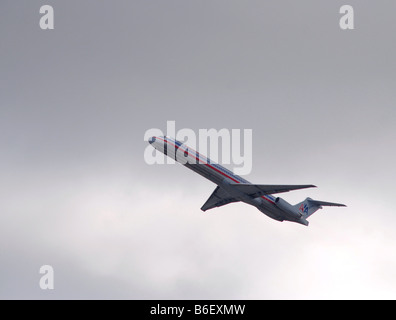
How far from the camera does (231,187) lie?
58344mm

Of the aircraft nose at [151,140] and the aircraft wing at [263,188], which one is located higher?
the aircraft nose at [151,140]

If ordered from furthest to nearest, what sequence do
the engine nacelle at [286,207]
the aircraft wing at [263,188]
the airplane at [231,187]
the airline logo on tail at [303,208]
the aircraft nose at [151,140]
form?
the airline logo on tail at [303,208], the engine nacelle at [286,207], the aircraft wing at [263,188], the airplane at [231,187], the aircraft nose at [151,140]

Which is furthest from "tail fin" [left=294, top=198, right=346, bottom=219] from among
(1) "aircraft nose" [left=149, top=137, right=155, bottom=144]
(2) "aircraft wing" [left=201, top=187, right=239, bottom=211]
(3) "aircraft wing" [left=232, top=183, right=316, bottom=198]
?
(1) "aircraft nose" [left=149, top=137, right=155, bottom=144]

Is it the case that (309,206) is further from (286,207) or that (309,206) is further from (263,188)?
(263,188)

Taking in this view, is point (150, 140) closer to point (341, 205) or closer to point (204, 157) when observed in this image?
point (204, 157)

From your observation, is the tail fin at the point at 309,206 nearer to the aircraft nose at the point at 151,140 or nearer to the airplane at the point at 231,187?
the airplane at the point at 231,187

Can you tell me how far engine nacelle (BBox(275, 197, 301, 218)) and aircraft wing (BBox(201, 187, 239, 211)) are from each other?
6.05m

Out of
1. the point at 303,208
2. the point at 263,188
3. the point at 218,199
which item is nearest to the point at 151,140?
the point at 263,188

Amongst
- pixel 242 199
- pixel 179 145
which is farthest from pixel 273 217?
pixel 179 145

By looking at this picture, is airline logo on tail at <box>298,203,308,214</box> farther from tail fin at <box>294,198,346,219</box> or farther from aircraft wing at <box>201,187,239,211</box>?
aircraft wing at <box>201,187,239,211</box>

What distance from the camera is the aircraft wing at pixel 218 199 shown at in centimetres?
6506

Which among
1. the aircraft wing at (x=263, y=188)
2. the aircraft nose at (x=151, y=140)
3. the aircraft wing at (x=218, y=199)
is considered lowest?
the aircraft wing at (x=218, y=199)

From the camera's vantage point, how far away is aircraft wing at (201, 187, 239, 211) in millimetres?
65062

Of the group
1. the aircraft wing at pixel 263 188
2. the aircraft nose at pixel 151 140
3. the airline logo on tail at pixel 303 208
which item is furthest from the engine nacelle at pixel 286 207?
the aircraft nose at pixel 151 140
